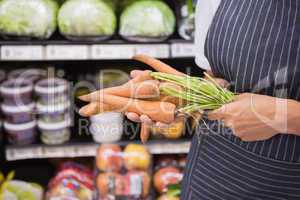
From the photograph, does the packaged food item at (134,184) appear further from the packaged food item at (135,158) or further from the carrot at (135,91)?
the carrot at (135,91)

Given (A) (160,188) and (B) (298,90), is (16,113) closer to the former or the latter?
(A) (160,188)

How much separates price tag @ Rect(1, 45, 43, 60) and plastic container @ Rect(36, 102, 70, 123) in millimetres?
245

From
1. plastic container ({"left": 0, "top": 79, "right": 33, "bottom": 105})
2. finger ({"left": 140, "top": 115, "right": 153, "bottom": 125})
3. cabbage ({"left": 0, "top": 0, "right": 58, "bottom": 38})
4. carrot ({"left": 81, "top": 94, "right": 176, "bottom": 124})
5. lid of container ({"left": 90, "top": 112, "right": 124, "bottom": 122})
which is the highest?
cabbage ({"left": 0, "top": 0, "right": 58, "bottom": 38})

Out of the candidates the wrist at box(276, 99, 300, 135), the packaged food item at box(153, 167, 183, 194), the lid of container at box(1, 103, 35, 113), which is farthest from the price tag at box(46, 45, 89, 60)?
the wrist at box(276, 99, 300, 135)

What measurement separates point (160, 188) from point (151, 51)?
639mm

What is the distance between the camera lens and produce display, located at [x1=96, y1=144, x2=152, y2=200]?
181 cm

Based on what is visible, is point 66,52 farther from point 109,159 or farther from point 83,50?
point 109,159

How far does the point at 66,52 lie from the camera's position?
1778mm

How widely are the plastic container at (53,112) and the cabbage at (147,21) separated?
1.41 feet

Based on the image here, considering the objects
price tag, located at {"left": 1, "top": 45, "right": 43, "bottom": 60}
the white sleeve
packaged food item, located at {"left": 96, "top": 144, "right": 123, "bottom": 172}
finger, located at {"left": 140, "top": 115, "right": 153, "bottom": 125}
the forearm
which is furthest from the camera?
packaged food item, located at {"left": 96, "top": 144, "right": 123, "bottom": 172}

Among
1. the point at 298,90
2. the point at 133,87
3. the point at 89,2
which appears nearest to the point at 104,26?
the point at 89,2

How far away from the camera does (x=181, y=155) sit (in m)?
2.09

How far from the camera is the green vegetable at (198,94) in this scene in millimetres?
935

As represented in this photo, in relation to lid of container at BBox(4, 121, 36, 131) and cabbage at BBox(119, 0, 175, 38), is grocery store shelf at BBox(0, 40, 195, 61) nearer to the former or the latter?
cabbage at BBox(119, 0, 175, 38)
